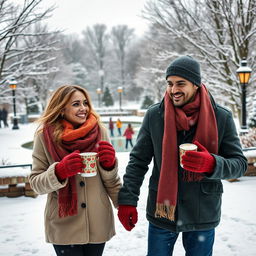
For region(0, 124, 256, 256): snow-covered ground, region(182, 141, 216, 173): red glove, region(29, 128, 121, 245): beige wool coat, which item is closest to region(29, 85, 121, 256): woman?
region(29, 128, 121, 245): beige wool coat

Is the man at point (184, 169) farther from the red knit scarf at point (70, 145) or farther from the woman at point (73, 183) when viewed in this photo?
the red knit scarf at point (70, 145)

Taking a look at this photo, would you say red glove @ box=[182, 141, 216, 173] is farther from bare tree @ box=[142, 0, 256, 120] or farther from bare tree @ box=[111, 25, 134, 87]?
bare tree @ box=[111, 25, 134, 87]

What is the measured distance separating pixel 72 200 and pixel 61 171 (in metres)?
0.30

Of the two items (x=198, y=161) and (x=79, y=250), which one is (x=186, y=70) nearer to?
Result: (x=198, y=161)

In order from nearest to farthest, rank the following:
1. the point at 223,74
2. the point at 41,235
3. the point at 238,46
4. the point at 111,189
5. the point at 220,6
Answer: the point at 111,189, the point at 41,235, the point at 220,6, the point at 238,46, the point at 223,74

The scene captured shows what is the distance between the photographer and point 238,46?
9.73 metres

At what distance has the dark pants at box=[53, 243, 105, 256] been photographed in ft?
7.77

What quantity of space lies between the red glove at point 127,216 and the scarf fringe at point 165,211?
21 centimetres

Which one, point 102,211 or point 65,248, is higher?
point 102,211

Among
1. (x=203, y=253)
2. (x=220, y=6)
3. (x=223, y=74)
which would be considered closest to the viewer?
(x=203, y=253)

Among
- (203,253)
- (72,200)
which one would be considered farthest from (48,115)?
(203,253)

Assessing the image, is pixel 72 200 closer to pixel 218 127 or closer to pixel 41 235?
pixel 218 127

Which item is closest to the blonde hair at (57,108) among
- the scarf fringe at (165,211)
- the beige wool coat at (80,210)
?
the beige wool coat at (80,210)

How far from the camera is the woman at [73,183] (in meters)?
2.34
